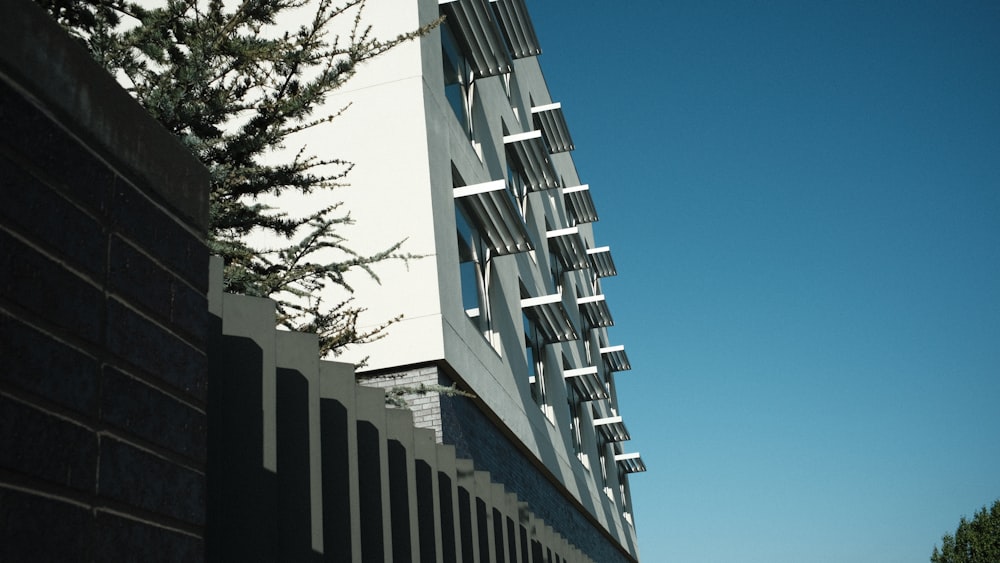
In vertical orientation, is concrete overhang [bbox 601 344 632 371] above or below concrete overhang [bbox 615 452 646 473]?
above

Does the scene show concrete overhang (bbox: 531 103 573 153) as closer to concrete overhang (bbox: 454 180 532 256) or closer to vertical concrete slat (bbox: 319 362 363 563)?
concrete overhang (bbox: 454 180 532 256)

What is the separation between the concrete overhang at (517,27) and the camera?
18656mm

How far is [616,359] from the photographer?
28.7 m

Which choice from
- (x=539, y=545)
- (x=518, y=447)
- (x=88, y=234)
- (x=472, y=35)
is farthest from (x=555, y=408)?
(x=88, y=234)

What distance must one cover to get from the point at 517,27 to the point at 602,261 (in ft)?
36.0

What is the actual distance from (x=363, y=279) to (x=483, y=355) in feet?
8.13

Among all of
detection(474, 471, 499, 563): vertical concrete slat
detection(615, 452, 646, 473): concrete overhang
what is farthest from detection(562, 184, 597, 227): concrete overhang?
detection(474, 471, 499, 563): vertical concrete slat

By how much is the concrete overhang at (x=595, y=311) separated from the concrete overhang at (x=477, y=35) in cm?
1047

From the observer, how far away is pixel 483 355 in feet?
44.4

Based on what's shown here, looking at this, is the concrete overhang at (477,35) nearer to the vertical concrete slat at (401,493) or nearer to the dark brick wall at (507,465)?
the dark brick wall at (507,465)

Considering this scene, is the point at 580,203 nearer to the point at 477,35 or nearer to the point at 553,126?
the point at 553,126

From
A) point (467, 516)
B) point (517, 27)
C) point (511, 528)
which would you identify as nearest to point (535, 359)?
point (517, 27)

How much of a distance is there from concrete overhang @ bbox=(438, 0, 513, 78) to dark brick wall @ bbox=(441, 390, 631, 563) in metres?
5.84

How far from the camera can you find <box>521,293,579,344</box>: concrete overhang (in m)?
17.3
